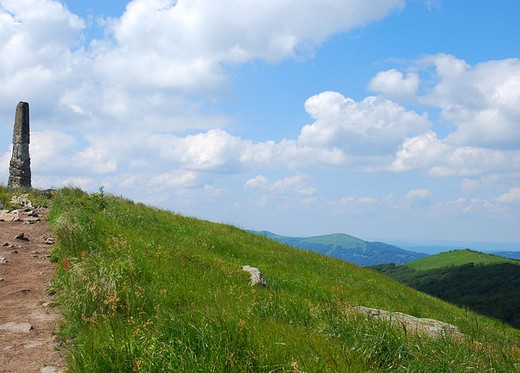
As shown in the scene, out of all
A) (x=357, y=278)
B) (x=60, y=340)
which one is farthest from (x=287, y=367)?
(x=357, y=278)

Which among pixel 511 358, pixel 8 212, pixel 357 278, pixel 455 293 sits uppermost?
pixel 8 212

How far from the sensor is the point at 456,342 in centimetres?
503

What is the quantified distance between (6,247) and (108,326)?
7.81 m

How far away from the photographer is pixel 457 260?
468 ft

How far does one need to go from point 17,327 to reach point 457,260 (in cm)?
16110

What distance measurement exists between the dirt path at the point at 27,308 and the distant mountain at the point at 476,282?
248 feet

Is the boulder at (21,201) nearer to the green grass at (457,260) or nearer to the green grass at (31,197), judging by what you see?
the green grass at (31,197)

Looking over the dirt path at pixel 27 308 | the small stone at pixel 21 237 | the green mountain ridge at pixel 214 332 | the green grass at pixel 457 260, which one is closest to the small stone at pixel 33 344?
the dirt path at pixel 27 308

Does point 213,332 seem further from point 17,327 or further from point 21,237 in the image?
point 21,237

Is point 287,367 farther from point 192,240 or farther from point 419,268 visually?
point 419,268

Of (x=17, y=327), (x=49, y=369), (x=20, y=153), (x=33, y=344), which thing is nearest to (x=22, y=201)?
(x=20, y=153)

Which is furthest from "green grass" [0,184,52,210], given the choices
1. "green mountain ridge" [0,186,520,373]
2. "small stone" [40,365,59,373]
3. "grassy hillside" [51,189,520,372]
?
"small stone" [40,365,59,373]

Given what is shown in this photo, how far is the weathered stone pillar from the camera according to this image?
2495 cm

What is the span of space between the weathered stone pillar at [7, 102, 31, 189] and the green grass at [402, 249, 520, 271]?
464ft
